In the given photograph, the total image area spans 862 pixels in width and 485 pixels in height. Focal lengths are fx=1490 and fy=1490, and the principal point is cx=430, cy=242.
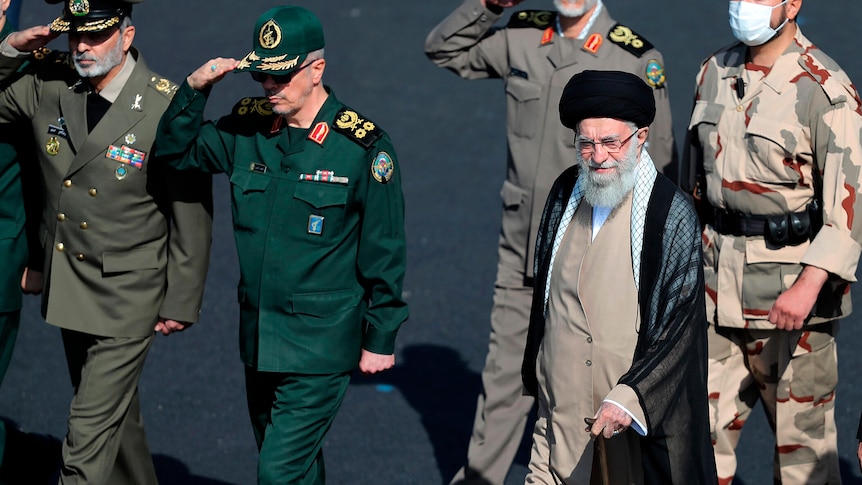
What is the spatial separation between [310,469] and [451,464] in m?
1.50

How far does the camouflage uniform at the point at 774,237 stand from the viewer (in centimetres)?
571

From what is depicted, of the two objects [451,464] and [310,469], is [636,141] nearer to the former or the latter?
[310,469]

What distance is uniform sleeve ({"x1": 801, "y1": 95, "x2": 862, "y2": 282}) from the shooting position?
18.6 feet

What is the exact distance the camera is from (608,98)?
16.3 ft

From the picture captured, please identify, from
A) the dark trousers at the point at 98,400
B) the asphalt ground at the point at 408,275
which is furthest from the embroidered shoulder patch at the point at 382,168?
the asphalt ground at the point at 408,275

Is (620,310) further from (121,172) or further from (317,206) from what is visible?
(121,172)

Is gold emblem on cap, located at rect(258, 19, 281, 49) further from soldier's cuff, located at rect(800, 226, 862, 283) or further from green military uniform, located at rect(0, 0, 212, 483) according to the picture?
soldier's cuff, located at rect(800, 226, 862, 283)

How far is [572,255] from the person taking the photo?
201 inches

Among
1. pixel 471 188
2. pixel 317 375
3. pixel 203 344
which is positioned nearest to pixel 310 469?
pixel 317 375

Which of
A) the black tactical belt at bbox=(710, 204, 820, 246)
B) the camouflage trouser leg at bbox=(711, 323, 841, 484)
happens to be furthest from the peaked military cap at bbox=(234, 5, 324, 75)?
the camouflage trouser leg at bbox=(711, 323, 841, 484)

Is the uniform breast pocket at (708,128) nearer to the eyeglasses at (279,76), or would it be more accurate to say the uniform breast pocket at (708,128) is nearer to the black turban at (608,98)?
the black turban at (608,98)

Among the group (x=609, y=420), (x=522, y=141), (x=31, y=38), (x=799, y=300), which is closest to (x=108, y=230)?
(x=31, y=38)

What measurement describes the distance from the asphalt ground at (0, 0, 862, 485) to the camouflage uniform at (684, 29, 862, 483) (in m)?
0.92

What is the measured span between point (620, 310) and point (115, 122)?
2190mm
